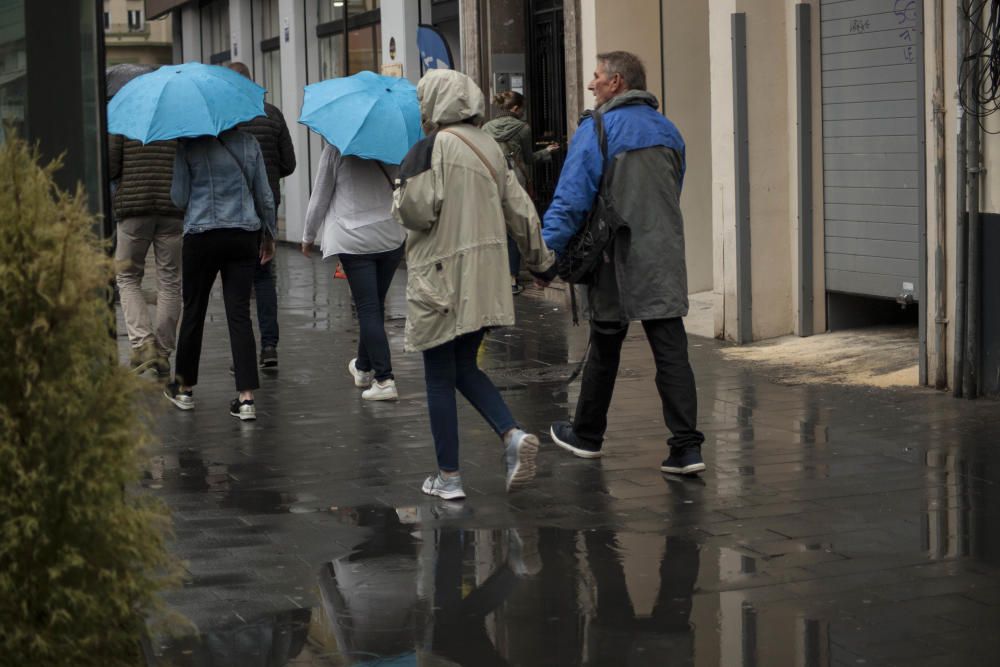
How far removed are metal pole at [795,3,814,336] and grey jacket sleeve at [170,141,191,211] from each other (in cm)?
460

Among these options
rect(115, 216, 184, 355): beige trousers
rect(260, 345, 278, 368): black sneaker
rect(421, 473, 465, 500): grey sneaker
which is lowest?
rect(421, 473, 465, 500): grey sneaker

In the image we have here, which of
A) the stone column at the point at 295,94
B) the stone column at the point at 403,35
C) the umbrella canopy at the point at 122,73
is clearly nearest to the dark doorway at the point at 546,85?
the stone column at the point at 403,35

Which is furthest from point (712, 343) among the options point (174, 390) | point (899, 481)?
point (899, 481)

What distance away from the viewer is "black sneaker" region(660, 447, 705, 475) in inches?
290

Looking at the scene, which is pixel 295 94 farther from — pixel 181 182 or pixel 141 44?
pixel 141 44

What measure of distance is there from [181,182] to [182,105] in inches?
18.7

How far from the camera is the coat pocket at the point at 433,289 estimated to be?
6.91 metres

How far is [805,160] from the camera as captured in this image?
11695mm

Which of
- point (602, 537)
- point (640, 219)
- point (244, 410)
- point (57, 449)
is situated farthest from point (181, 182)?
point (57, 449)

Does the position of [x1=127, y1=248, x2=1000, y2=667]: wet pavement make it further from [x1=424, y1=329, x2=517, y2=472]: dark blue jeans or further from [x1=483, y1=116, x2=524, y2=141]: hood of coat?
[x1=483, y1=116, x2=524, y2=141]: hood of coat

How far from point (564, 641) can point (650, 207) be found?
9.72ft

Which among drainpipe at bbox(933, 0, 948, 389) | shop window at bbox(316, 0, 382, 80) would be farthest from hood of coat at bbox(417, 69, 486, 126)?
shop window at bbox(316, 0, 382, 80)

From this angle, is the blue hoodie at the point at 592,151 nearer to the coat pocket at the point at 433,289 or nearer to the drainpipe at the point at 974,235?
the coat pocket at the point at 433,289

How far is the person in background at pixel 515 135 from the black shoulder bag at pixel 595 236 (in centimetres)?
791
